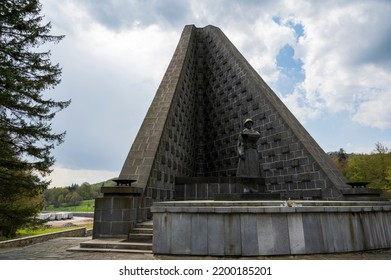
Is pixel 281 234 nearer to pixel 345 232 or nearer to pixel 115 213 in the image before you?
pixel 345 232

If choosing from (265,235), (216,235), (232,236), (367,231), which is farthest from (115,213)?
(367,231)

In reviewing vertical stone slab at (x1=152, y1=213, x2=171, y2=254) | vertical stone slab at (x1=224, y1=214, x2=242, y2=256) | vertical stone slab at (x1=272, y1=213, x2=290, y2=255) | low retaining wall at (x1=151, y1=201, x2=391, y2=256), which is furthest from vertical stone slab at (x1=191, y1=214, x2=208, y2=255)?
vertical stone slab at (x1=272, y1=213, x2=290, y2=255)

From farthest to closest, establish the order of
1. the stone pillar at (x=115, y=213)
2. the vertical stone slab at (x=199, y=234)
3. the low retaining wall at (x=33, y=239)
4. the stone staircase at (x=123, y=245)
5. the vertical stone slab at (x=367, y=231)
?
the low retaining wall at (x=33, y=239) → the stone pillar at (x=115, y=213) → the stone staircase at (x=123, y=245) → the vertical stone slab at (x=367, y=231) → the vertical stone slab at (x=199, y=234)

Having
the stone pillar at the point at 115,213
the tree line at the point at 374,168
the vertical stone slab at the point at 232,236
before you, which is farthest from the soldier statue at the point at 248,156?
the tree line at the point at 374,168

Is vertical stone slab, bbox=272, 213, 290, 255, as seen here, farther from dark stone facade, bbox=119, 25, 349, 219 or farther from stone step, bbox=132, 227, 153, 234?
dark stone facade, bbox=119, 25, 349, 219

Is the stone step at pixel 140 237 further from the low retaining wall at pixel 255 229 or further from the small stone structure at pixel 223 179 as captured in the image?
the low retaining wall at pixel 255 229

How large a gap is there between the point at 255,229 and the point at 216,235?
0.83m

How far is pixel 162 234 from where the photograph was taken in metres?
5.65

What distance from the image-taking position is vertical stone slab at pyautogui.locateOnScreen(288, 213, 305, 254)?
531cm

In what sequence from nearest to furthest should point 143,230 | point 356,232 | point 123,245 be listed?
point 356,232 < point 123,245 < point 143,230

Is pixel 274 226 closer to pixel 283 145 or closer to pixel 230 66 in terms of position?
pixel 283 145

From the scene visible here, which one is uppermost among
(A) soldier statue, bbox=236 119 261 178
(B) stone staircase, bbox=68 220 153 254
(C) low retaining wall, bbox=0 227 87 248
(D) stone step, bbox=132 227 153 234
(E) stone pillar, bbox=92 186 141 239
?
(A) soldier statue, bbox=236 119 261 178

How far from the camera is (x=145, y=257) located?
5406 millimetres

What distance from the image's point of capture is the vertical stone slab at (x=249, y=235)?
5.23m
